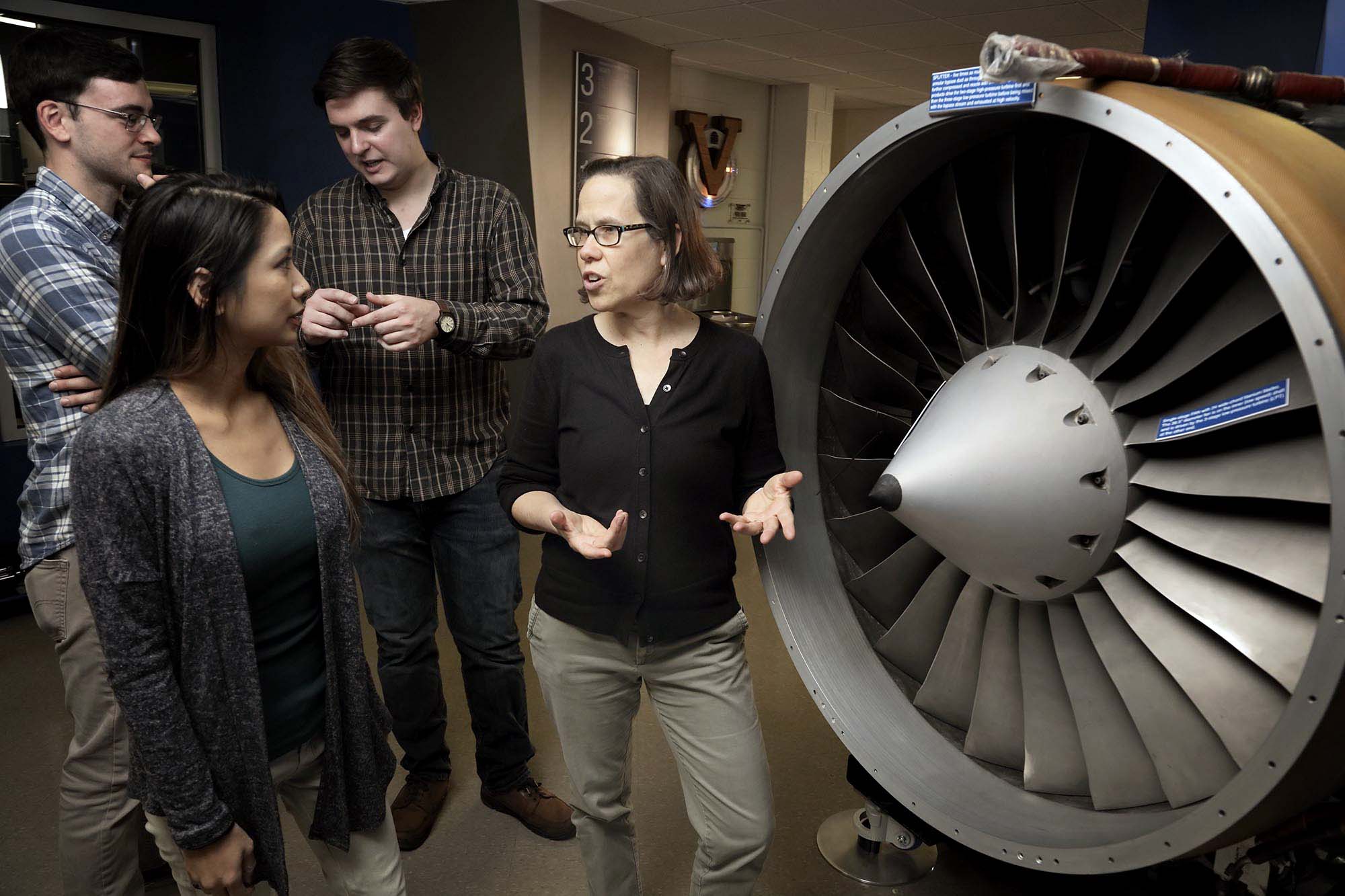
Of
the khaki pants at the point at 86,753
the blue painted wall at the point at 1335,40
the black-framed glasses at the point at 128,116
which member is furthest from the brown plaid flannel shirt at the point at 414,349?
the blue painted wall at the point at 1335,40

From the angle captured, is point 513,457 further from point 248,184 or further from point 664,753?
point 664,753

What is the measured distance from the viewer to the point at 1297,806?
1.03 metres

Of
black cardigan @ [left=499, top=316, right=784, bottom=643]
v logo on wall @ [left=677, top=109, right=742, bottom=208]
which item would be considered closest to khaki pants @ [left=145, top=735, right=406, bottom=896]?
black cardigan @ [left=499, top=316, right=784, bottom=643]

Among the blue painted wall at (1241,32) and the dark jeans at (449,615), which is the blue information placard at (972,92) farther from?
the dark jeans at (449,615)

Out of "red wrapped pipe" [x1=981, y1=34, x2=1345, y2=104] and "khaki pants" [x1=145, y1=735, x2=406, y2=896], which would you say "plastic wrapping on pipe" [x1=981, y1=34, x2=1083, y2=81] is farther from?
"khaki pants" [x1=145, y1=735, x2=406, y2=896]

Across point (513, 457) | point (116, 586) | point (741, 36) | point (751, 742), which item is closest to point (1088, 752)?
point (751, 742)

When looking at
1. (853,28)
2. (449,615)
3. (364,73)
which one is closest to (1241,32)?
(364,73)

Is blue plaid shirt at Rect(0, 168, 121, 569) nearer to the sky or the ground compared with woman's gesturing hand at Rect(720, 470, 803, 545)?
nearer to the sky

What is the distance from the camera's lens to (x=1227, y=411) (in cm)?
110

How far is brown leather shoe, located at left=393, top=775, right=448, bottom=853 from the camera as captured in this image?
224 cm

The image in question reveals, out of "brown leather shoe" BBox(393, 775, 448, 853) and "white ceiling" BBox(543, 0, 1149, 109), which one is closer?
"brown leather shoe" BBox(393, 775, 448, 853)

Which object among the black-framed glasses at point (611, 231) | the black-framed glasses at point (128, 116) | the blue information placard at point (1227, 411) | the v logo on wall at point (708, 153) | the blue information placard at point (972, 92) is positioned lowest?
the blue information placard at point (1227, 411)

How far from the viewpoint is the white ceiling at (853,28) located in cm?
483

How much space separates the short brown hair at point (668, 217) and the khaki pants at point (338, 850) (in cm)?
83
